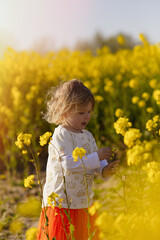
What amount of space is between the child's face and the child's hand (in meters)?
0.29

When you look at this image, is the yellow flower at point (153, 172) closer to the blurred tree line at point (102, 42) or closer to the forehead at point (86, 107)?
the forehead at point (86, 107)

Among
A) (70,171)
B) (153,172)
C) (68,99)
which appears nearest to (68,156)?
(70,171)

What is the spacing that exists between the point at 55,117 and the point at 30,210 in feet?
5.27

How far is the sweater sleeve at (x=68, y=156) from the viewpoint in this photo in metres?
1.84

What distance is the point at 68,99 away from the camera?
2055 mm

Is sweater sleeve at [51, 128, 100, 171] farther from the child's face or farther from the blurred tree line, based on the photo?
the blurred tree line

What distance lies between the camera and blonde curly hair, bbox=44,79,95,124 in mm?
2029

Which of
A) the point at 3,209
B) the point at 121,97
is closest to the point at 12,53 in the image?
the point at 121,97

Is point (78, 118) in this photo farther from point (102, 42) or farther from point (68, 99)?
point (102, 42)

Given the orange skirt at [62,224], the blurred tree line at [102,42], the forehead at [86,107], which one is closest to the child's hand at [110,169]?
the orange skirt at [62,224]

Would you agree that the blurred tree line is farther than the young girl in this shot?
Yes

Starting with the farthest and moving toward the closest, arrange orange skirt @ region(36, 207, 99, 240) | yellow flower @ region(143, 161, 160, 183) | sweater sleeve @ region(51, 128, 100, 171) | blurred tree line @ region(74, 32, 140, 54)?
1. blurred tree line @ region(74, 32, 140, 54)
2. orange skirt @ region(36, 207, 99, 240)
3. sweater sleeve @ region(51, 128, 100, 171)
4. yellow flower @ region(143, 161, 160, 183)

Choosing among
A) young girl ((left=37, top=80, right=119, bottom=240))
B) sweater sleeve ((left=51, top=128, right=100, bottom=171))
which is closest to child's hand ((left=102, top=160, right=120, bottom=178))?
young girl ((left=37, top=80, right=119, bottom=240))

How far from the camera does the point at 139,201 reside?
181 centimetres
